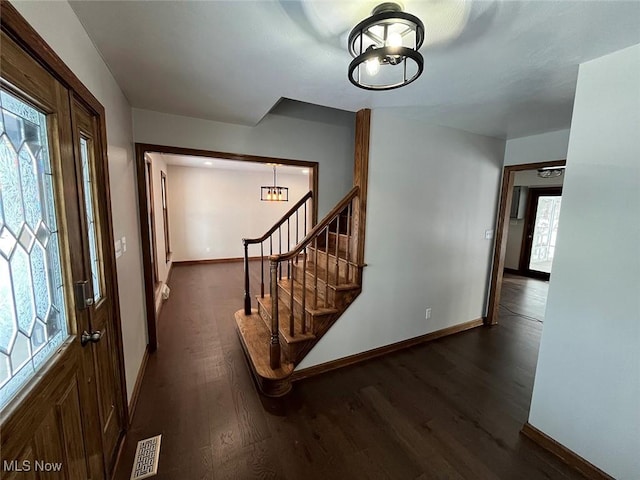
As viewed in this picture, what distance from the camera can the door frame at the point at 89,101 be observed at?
75 cm

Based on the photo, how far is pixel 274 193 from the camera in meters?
5.78

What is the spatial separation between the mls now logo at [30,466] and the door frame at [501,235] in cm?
411

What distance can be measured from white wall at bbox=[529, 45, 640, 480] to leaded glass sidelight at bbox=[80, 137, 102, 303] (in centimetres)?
273

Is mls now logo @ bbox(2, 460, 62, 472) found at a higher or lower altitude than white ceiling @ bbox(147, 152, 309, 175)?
lower

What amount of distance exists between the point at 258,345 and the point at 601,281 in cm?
254

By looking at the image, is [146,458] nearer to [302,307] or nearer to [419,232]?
[302,307]

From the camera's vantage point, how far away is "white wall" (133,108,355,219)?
2.43 m

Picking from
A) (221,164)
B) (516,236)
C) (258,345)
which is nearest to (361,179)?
(258,345)

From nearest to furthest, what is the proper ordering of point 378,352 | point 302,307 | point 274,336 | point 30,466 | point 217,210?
1. point 30,466
2. point 274,336
3. point 302,307
4. point 378,352
5. point 217,210

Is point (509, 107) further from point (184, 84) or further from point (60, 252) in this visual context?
point (60, 252)

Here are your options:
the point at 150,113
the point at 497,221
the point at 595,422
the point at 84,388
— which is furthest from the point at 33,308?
the point at 497,221

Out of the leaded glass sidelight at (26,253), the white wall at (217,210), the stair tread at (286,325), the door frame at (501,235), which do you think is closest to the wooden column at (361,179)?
the stair tread at (286,325)

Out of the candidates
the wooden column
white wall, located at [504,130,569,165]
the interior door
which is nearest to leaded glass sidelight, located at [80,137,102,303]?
the wooden column

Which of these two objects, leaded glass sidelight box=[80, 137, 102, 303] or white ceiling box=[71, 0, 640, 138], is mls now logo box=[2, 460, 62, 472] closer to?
leaded glass sidelight box=[80, 137, 102, 303]
